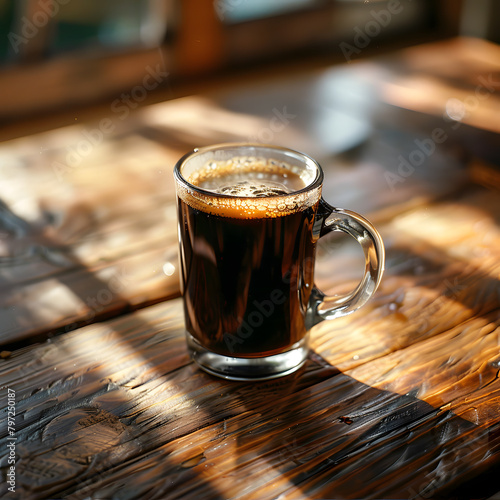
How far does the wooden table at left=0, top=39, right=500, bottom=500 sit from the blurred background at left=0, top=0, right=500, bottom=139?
0.90m

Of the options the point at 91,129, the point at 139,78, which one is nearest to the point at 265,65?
the point at 139,78

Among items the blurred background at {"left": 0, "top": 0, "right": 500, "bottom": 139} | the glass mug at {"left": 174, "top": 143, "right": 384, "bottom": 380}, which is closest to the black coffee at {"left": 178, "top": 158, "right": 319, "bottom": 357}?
the glass mug at {"left": 174, "top": 143, "right": 384, "bottom": 380}

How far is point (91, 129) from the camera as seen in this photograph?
52.9 inches

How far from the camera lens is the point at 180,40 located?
262 cm

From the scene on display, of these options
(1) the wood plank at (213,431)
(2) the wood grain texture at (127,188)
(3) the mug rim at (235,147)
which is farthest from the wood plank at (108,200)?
(3) the mug rim at (235,147)

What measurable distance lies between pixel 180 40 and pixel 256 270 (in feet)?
7.17

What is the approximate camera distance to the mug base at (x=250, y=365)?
69 cm

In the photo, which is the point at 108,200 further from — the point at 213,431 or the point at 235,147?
the point at 213,431

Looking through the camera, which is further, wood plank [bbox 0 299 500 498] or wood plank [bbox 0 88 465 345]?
wood plank [bbox 0 88 465 345]

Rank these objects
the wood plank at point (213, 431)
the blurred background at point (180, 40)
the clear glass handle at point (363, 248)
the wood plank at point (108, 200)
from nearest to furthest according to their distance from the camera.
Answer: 1. the wood plank at point (213, 431)
2. the clear glass handle at point (363, 248)
3. the wood plank at point (108, 200)
4. the blurred background at point (180, 40)

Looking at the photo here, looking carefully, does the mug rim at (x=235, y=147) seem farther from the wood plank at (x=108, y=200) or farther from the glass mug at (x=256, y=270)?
the wood plank at (x=108, y=200)

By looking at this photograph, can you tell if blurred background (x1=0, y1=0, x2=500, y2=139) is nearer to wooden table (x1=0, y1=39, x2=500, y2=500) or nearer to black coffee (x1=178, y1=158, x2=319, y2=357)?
wooden table (x1=0, y1=39, x2=500, y2=500)

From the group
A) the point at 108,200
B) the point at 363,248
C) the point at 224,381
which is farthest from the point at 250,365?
the point at 108,200

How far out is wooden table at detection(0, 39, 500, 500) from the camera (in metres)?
0.58
